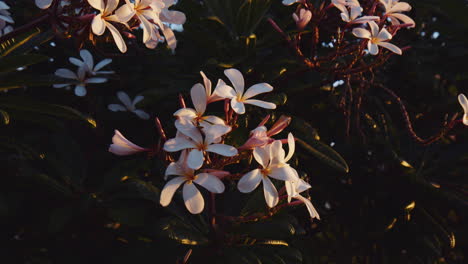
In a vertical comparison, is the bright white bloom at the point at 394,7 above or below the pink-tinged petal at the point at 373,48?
above

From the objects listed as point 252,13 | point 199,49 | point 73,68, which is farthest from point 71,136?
point 252,13

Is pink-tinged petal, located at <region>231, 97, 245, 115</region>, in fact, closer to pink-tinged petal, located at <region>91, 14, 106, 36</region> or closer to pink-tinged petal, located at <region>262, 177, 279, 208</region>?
pink-tinged petal, located at <region>262, 177, 279, 208</region>

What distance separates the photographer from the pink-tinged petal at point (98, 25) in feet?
3.09

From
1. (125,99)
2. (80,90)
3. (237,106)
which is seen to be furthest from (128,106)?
(237,106)

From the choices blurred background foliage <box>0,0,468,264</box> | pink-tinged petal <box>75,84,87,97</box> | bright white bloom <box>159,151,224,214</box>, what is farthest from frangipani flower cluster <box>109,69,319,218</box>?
pink-tinged petal <box>75,84,87,97</box>

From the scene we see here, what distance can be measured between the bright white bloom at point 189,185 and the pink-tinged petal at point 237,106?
120 millimetres

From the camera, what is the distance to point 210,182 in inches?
33.6

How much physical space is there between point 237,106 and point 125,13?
30 cm

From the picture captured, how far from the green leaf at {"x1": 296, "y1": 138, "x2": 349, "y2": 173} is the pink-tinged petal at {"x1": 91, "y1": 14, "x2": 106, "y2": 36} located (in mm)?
520

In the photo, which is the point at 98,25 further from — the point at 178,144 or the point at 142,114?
the point at 142,114

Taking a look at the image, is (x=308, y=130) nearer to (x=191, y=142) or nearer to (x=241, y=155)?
(x=241, y=155)

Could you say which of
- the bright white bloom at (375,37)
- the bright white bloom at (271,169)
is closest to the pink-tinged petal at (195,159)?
the bright white bloom at (271,169)

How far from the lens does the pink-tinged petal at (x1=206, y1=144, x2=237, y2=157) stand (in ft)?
2.79

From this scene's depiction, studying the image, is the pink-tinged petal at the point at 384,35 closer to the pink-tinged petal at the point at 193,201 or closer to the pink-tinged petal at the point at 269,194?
the pink-tinged petal at the point at 269,194
